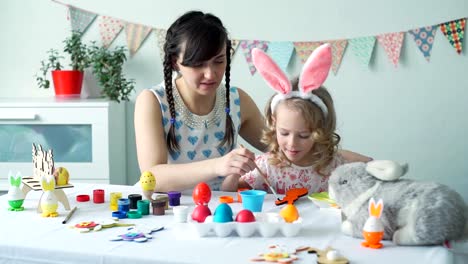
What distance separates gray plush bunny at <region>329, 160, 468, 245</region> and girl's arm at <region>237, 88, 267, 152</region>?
83cm

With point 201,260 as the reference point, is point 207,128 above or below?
above

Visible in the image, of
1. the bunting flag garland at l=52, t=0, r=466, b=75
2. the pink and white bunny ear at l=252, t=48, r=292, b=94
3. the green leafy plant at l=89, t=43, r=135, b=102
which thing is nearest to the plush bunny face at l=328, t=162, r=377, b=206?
the pink and white bunny ear at l=252, t=48, r=292, b=94

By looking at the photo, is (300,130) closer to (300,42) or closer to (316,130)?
(316,130)

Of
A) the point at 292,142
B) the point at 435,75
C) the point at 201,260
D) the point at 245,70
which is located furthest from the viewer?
the point at 245,70

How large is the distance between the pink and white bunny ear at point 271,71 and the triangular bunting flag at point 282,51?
→ 4.66ft

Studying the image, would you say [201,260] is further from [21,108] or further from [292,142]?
[21,108]

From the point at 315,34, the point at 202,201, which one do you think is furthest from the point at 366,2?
the point at 202,201

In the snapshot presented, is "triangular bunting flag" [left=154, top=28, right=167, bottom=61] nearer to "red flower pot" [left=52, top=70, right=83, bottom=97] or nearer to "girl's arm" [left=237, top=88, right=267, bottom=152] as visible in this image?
"red flower pot" [left=52, top=70, right=83, bottom=97]

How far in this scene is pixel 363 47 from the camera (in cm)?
290

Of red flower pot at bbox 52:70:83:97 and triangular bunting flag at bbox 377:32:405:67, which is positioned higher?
triangular bunting flag at bbox 377:32:405:67

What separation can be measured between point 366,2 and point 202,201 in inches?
73.5

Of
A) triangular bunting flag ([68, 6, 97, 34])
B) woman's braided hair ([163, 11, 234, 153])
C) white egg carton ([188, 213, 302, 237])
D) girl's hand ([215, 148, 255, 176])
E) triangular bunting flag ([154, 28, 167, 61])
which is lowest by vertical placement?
white egg carton ([188, 213, 302, 237])

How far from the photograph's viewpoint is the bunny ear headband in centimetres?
144

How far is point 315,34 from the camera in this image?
9.78 ft
